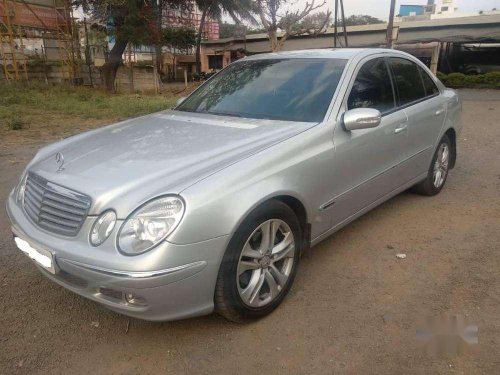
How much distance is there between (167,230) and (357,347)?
1231 mm

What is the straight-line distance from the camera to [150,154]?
Answer: 8.71ft

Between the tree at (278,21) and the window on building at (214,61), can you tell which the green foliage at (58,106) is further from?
the window on building at (214,61)

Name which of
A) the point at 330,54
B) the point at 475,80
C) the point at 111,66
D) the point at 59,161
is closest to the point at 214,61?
the point at 111,66

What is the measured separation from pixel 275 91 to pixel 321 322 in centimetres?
Result: 178

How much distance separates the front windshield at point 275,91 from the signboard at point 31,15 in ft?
49.6

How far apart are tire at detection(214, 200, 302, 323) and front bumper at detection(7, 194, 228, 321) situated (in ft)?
0.31

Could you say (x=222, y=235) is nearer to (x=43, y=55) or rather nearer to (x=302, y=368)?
(x=302, y=368)

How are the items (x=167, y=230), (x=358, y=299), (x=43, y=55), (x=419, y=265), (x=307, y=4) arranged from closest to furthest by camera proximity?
1. (x=167, y=230)
2. (x=358, y=299)
3. (x=419, y=265)
4. (x=43, y=55)
5. (x=307, y=4)

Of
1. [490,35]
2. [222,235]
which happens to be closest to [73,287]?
[222,235]

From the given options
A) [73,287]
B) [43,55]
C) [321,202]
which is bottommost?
[73,287]

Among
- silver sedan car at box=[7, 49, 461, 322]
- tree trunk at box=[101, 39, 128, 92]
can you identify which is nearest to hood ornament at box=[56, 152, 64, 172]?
silver sedan car at box=[7, 49, 461, 322]

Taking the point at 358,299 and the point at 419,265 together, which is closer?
Answer: the point at 358,299

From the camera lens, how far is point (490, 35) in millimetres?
21891

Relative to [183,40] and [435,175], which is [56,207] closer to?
[435,175]
